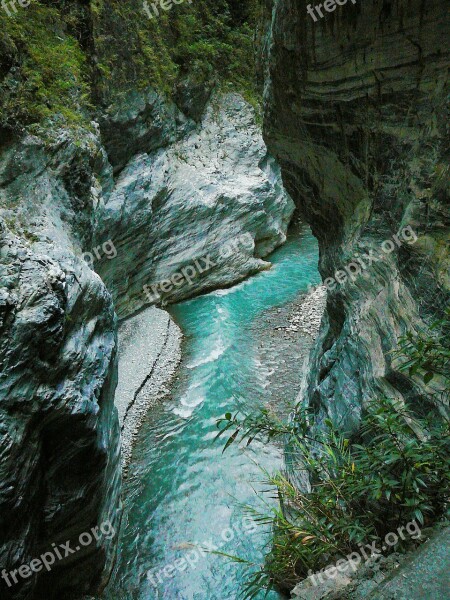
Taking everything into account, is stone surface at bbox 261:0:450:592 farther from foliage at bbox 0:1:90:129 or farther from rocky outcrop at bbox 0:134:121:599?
foliage at bbox 0:1:90:129

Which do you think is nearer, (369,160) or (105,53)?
(369,160)

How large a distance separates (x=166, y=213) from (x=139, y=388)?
7.35 m

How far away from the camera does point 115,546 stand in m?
7.24

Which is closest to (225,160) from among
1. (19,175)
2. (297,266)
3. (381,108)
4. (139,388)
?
(297,266)

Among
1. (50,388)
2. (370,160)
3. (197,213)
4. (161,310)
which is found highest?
(197,213)

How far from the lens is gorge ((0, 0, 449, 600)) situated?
14.0 feet

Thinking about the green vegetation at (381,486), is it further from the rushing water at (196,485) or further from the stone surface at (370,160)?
the rushing water at (196,485)

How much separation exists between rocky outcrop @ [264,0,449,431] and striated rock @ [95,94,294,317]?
7.54 metres

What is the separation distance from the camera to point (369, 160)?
5078 mm

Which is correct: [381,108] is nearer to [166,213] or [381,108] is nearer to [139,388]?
[139,388]

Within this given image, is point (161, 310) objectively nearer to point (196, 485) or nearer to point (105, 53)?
point (196, 485)

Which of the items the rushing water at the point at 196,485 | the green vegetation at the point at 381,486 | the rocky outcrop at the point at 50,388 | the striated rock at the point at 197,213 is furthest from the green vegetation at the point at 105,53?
the rushing water at the point at 196,485

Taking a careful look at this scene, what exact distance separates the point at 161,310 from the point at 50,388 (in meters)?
9.97

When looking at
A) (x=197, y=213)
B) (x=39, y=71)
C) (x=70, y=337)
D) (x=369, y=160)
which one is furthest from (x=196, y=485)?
(x=197, y=213)
